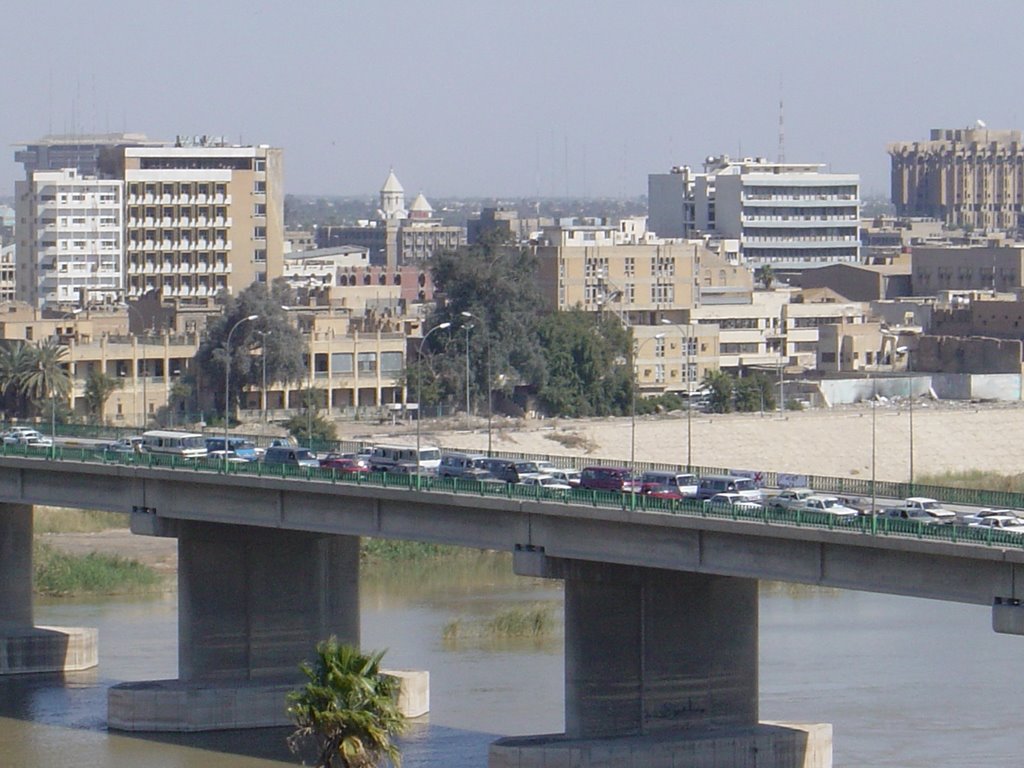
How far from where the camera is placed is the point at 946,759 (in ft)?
131

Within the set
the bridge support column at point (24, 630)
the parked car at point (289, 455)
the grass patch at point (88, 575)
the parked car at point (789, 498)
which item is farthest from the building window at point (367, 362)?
the parked car at point (789, 498)

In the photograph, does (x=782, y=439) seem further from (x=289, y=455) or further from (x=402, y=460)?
(x=289, y=455)

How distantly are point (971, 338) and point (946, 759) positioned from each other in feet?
250

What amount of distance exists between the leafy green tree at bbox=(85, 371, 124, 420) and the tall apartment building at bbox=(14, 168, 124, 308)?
95.7ft

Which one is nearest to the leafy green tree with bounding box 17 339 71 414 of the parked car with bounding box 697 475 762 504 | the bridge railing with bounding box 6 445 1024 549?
the bridge railing with bounding box 6 445 1024 549

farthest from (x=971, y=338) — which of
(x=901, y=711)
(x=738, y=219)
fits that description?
(x=901, y=711)

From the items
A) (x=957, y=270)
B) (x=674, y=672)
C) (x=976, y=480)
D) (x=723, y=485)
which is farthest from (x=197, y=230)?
(x=674, y=672)

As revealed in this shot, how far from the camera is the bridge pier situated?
129ft

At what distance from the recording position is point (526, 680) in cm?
4812

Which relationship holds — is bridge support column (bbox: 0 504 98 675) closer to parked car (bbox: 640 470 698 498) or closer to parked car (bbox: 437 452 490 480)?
parked car (bbox: 437 452 490 480)

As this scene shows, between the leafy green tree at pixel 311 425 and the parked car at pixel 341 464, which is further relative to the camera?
the leafy green tree at pixel 311 425

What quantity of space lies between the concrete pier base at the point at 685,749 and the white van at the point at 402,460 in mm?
8073

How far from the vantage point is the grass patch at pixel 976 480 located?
291 ft

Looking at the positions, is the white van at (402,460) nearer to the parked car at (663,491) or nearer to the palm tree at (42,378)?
the parked car at (663,491)
